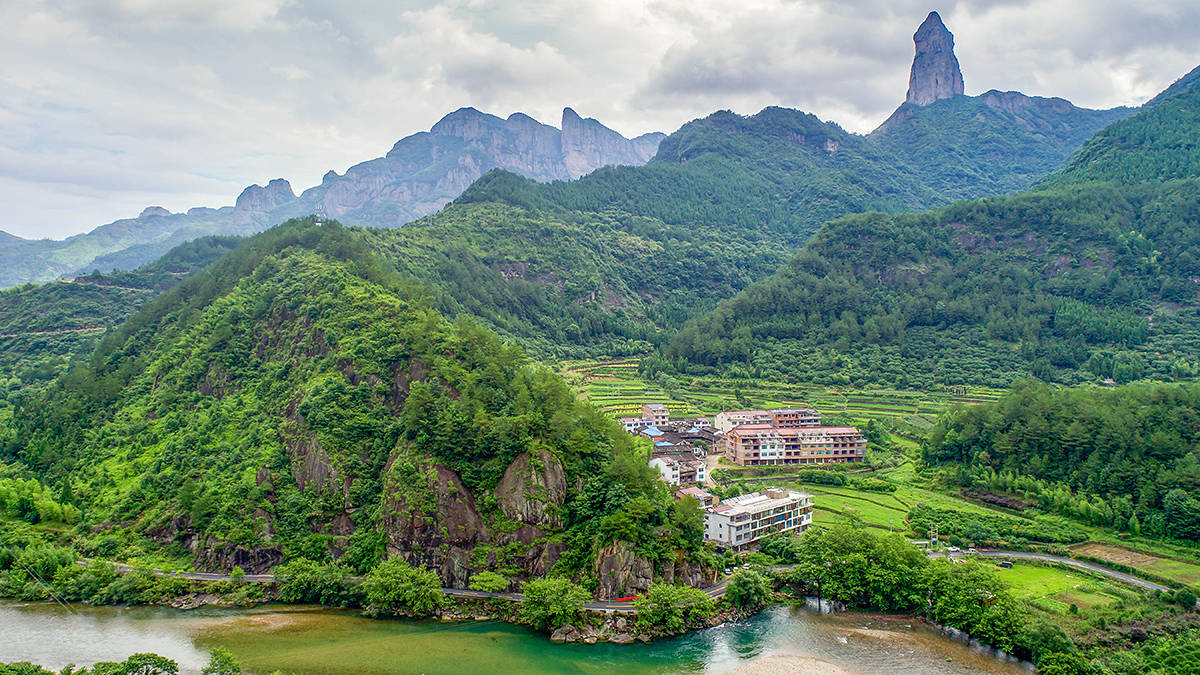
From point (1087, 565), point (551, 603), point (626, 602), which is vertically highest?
point (551, 603)

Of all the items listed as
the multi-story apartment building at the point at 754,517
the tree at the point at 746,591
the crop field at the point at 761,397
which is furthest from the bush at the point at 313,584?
the crop field at the point at 761,397

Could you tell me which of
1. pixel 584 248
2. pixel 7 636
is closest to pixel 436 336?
pixel 7 636

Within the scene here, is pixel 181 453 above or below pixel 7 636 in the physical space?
above

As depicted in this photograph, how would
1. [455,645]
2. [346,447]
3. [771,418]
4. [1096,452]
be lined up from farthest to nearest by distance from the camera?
1. [771,418]
2. [1096,452]
3. [346,447]
4. [455,645]

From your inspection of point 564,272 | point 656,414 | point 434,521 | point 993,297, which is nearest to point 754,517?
point 434,521

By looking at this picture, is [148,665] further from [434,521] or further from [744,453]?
[744,453]

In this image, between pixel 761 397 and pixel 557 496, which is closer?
pixel 557 496

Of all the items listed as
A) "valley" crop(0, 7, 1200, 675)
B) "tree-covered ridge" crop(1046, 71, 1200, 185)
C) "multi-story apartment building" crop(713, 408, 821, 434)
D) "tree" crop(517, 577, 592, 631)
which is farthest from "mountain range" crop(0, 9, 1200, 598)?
"multi-story apartment building" crop(713, 408, 821, 434)

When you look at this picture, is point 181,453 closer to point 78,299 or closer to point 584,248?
point 78,299
